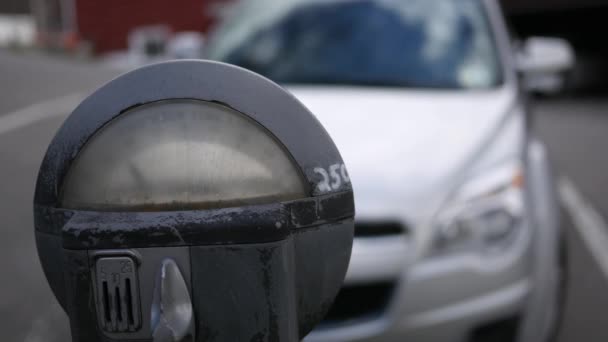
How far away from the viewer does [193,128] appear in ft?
3.39

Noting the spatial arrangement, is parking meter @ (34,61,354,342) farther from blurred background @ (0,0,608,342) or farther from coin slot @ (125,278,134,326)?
blurred background @ (0,0,608,342)

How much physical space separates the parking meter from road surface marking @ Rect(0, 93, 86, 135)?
23.7ft

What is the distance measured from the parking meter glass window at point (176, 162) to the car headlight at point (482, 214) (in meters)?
1.48

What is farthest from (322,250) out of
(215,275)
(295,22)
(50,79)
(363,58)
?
(50,79)

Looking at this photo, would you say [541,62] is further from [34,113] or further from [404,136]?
[34,113]

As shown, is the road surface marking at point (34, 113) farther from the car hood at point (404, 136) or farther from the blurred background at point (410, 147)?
the car hood at point (404, 136)

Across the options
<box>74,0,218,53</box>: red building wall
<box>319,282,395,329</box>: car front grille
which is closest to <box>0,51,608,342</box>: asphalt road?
<box>319,282,395,329</box>: car front grille

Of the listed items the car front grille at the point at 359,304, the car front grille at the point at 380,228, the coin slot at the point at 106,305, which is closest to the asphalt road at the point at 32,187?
the car front grille at the point at 359,304

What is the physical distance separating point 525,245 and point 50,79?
1423 cm

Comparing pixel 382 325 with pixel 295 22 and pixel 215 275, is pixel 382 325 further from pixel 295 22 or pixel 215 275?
pixel 295 22

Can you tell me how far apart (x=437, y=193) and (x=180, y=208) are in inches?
60.6

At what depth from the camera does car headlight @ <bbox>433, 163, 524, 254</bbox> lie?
8.05 feet

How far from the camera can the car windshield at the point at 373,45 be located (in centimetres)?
322

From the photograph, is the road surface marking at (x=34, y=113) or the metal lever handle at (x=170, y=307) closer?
the metal lever handle at (x=170, y=307)
